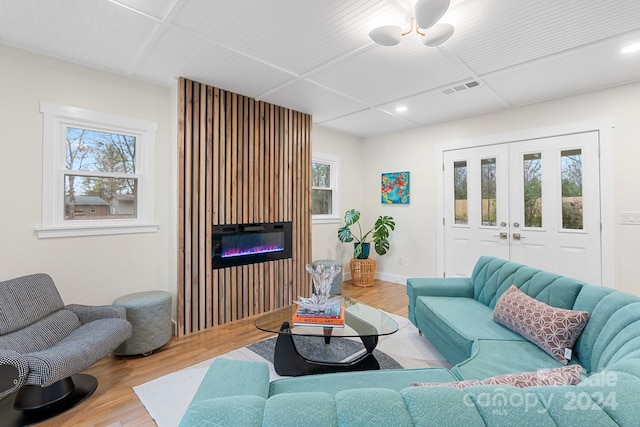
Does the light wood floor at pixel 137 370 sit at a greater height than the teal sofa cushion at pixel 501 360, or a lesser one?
lesser

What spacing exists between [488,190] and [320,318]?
3.32 metres

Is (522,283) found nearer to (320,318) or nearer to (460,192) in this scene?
(320,318)

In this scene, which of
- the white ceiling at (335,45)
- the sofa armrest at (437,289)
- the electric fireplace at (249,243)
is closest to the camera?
the white ceiling at (335,45)

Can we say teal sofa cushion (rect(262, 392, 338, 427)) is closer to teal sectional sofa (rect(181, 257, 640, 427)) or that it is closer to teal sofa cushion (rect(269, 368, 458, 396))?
teal sectional sofa (rect(181, 257, 640, 427))

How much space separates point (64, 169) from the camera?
2.77 metres

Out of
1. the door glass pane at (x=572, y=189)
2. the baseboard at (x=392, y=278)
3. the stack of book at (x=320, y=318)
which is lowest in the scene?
the baseboard at (x=392, y=278)

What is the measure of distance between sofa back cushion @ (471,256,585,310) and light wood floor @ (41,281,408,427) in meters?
1.17

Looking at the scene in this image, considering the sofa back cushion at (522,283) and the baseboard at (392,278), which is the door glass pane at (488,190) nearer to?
the sofa back cushion at (522,283)

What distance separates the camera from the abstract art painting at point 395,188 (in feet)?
17.0

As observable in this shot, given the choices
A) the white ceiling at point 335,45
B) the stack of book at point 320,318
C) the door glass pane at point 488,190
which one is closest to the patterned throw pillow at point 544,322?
the stack of book at point 320,318

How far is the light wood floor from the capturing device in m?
1.90

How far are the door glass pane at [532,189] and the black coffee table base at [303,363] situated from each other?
2972mm

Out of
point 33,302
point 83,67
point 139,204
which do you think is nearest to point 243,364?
point 33,302

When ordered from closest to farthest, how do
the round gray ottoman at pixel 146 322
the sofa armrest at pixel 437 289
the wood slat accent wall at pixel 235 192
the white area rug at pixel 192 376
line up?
the white area rug at pixel 192 376 → the round gray ottoman at pixel 146 322 → the sofa armrest at pixel 437 289 → the wood slat accent wall at pixel 235 192
